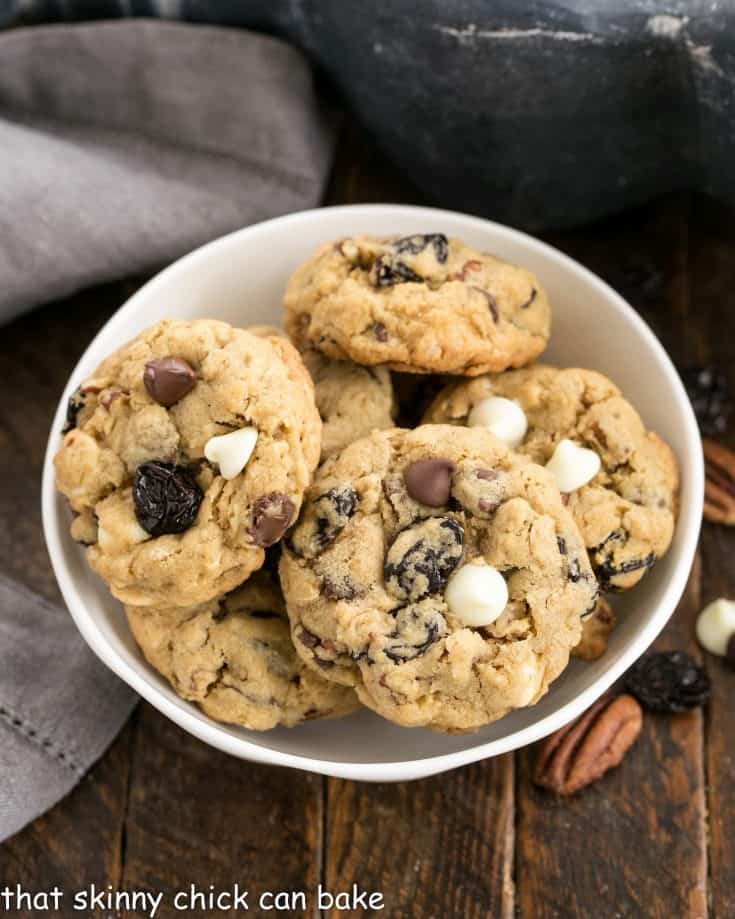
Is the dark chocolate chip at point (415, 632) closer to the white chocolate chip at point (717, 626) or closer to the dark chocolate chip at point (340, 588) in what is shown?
the dark chocolate chip at point (340, 588)

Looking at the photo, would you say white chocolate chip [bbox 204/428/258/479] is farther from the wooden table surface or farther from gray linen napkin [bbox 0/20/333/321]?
gray linen napkin [bbox 0/20/333/321]

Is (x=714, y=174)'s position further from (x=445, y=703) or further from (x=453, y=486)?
(x=445, y=703)

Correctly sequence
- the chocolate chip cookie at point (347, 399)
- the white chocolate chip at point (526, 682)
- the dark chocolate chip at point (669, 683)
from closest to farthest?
1. the white chocolate chip at point (526, 682)
2. the chocolate chip cookie at point (347, 399)
3. the dark chocolate chip at point (669, 683)

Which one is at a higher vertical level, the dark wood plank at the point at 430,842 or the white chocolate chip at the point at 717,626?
the white chocolate chip at the point at 717,626

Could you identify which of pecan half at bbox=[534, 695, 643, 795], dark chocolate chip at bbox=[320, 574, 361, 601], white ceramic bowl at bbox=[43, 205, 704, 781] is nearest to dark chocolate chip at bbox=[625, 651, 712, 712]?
pecan half at bbox=[534, 695, 643, 795]

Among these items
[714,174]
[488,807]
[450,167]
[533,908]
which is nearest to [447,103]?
[450,167]

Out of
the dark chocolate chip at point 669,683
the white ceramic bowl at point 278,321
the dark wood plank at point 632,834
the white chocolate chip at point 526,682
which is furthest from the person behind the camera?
the dark chocolate chip at point 669,683

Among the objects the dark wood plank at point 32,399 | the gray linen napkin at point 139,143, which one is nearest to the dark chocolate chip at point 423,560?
the dark wood plank at point 32,399

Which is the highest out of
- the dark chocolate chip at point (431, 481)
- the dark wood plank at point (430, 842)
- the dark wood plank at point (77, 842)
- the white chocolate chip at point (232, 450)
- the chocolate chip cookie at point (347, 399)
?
the dark chocolate chip at point (431, 481)
